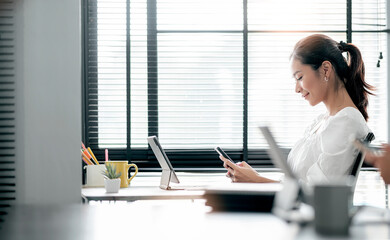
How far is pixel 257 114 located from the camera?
134 inches

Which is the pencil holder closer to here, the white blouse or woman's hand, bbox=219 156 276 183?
woman's hand, bbox=219 156 276 183

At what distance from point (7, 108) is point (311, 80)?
148 centimetres

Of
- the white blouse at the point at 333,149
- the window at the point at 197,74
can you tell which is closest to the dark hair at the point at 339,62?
the white blouse at the point at 333,149

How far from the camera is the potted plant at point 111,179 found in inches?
92.2

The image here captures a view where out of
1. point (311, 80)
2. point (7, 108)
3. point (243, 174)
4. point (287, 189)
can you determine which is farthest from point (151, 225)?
point (311, 80)

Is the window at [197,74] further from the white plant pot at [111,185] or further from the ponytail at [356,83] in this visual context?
the ponytail at [356,83]

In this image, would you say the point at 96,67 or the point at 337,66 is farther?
the point at 96,67

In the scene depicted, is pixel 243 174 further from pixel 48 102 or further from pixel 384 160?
pixel 48 102

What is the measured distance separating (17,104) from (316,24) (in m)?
2.73

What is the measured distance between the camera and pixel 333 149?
6.43ft

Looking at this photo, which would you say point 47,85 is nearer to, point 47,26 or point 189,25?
point 47,26

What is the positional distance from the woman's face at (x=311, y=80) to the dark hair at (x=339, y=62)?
3 centimetres

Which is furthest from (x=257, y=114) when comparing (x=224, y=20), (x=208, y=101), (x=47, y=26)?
(x=47, y=26)

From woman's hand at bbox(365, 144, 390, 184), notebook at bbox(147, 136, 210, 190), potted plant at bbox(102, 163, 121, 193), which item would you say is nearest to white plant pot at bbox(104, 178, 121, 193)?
potted plant at bbox(102, 163, 121, 193)
